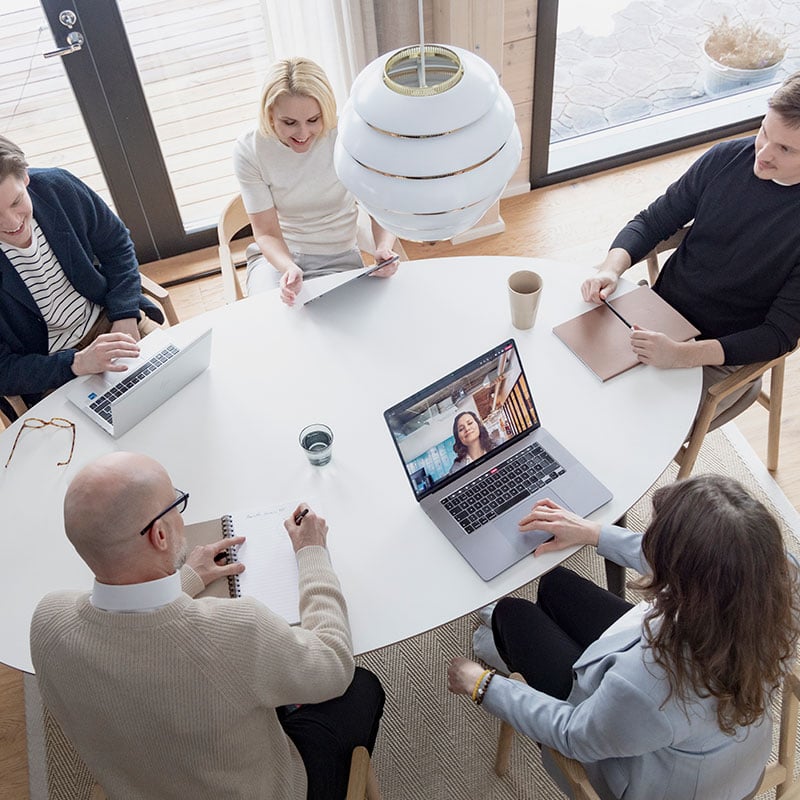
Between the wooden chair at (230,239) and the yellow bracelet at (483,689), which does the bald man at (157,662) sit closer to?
the yellow bracelet at (483,689)

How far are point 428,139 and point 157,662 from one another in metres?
0.92

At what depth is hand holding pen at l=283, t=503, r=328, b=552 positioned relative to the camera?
1668mm

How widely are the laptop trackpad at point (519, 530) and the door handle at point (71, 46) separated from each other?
2.29 meters

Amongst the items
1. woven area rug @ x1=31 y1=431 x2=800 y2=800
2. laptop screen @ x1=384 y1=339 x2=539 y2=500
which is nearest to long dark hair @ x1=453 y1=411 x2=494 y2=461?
laptop screen @ x1=384 y1=339 x2=539 y2=500

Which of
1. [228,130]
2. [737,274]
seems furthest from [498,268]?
[228,130]

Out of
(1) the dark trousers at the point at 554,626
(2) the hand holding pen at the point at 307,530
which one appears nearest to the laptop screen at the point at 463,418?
(2) the hand holding pen at the point at 307,530

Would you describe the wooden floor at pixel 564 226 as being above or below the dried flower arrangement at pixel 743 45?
→ below

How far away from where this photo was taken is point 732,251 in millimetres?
2182

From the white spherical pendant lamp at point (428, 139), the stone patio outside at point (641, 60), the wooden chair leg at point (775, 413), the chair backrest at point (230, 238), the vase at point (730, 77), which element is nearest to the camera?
the white spherical pendant lamp at point (428, 139)

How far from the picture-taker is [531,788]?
208 cm

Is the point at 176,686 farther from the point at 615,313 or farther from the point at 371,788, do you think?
the point at 615,313

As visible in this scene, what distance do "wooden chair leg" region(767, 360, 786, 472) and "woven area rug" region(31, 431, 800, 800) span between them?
36.7 inches

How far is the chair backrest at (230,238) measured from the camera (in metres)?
2.54

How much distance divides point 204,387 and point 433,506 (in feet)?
2.26
